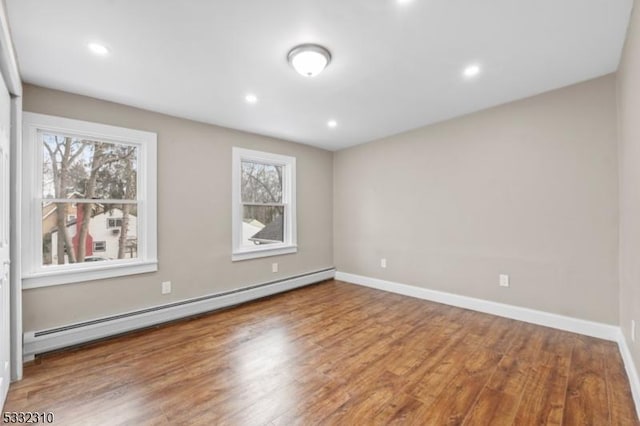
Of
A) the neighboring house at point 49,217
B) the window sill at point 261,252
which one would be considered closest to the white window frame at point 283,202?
the window sill at point 261,252

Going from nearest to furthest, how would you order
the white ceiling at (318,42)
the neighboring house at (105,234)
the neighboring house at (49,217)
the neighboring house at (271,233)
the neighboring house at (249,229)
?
the white ceiling at (318,42)
the neighboring house at (49,217)
the neighboring house at (105,234)
the neighboring house at (249,229)
the neighboring house at (271,233)

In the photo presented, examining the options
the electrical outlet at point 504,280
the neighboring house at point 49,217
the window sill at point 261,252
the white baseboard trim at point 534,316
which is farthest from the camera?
the window sill at point 261,252

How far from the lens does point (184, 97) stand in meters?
2.84

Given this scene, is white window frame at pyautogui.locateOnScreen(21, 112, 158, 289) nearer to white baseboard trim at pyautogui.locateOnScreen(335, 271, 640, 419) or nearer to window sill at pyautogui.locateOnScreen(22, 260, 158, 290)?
window sill at pyautogui.locateOnScreen(22, 260, 158, 290)

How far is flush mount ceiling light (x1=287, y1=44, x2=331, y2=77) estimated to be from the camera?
205cm

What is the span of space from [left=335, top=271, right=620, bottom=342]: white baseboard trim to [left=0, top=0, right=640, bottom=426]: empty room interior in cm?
2

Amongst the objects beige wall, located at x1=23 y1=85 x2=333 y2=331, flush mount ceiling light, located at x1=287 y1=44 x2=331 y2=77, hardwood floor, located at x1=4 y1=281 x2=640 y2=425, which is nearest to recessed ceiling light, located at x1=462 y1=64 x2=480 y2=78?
flush mount ceiling light, located at x1=287 y1=44 x2=331 y2=77

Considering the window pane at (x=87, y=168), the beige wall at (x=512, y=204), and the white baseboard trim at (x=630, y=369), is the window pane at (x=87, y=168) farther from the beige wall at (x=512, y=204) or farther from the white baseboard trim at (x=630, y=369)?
the white baseboard trim at (x=630, y=369)

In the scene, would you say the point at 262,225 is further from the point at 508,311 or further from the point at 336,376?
the point at 508,311

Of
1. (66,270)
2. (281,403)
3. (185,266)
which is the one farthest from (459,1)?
(66,270)

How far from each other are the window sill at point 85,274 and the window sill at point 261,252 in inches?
38.5

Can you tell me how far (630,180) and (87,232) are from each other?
4.64 m

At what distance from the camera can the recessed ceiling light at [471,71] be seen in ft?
7.75

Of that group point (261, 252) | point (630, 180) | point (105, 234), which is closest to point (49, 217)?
point (105, 234)
